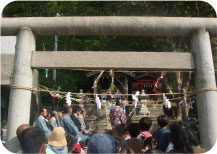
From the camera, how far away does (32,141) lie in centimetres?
249

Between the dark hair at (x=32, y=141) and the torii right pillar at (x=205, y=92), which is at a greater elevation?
the torii right pillar at (x=205, y=92)

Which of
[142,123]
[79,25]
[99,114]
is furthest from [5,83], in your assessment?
[142,123]

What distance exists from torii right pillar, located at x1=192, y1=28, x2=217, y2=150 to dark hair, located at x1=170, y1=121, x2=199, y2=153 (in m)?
1.42

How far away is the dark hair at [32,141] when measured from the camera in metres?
2.46

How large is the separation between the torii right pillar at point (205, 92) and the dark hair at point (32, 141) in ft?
9.81

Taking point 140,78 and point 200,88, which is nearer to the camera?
point 200,88

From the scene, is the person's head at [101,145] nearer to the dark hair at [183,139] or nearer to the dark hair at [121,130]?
the dark hair at [183,139]

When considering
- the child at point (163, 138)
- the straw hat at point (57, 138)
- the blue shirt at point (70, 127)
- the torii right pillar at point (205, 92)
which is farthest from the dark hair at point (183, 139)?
the blue shirt at point (70, 127)

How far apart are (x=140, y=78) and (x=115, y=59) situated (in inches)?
458

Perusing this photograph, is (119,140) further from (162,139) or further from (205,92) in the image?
(205,92)

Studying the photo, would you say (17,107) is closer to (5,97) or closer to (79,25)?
(79,25)

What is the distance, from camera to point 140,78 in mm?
15609

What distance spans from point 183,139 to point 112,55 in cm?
221

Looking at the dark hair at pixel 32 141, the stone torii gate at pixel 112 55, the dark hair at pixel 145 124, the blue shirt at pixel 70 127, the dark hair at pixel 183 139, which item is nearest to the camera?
the dark hair at pixel 32 141
